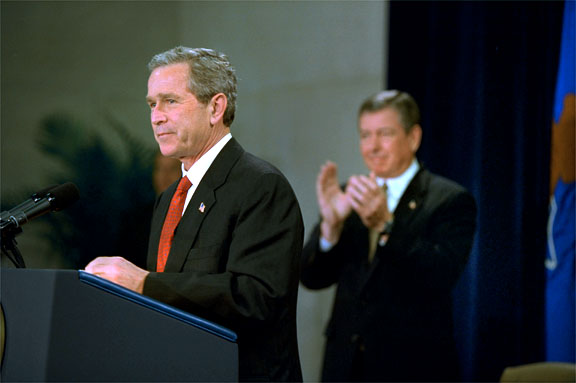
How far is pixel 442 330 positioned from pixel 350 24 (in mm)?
1971

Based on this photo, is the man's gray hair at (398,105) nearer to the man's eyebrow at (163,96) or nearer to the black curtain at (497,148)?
the black curtain at (497,148)

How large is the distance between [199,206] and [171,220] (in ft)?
0.39

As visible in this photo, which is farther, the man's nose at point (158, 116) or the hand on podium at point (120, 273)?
the man's nose at point (158, 116)

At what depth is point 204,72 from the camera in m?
1.70

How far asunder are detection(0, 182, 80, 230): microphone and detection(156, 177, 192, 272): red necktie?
237mm

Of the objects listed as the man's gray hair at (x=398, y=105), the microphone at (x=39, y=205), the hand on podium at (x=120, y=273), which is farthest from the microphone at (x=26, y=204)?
the man's gray hair at (x=398, y=105)

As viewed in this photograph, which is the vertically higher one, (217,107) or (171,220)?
(217,107)

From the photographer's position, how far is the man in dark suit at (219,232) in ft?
4.85

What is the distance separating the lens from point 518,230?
3.91m

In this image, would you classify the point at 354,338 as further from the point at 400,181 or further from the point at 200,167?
the point at 200,167

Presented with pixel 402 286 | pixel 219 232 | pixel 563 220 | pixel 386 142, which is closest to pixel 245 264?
pixel 219 232

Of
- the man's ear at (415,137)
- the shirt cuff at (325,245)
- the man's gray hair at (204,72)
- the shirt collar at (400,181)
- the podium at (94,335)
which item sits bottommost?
the podium at (94,335)

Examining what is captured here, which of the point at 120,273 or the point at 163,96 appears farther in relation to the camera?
the point at 163,96

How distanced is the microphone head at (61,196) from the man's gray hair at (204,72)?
379mm
